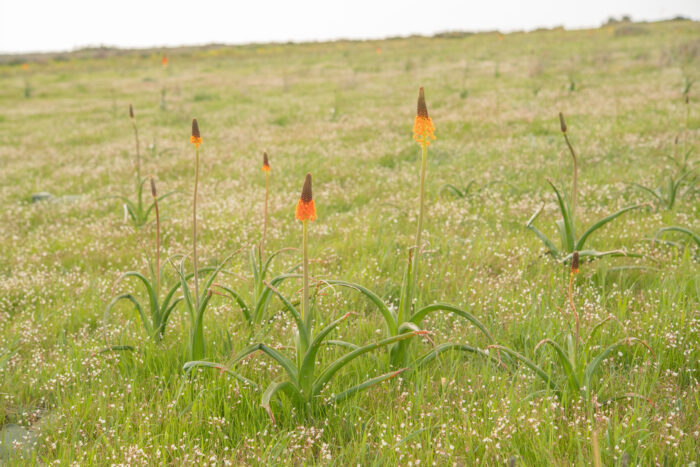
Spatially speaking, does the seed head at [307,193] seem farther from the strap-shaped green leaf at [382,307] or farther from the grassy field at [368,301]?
the grassy field at [368,301]

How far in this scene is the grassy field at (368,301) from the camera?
9.50 feet

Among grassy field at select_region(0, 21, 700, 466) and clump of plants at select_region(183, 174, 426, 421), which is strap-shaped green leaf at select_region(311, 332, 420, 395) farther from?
grassy field at select_region(0, 21, 700, 466)

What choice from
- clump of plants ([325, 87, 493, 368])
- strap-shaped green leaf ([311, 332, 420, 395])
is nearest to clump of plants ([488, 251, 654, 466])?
clump of plants ([325, 87, 493, 368])

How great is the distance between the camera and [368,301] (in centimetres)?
479

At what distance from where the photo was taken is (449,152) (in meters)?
10.9

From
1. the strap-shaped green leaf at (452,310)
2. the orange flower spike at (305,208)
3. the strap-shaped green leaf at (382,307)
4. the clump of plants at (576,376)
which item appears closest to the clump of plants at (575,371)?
the clump of plants at (576,376)

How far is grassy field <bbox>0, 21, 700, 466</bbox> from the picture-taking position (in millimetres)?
2895

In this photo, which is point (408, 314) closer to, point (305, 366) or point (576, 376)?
point (305, 366)

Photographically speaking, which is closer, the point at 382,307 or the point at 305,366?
the point at 305,366

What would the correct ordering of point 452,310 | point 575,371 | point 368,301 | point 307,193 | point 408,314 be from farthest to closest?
point 368,301 → point 408,314 → point 452,310 → point 575,371 → point 307,193

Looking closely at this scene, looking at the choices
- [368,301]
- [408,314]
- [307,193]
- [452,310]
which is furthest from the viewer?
[368,301]

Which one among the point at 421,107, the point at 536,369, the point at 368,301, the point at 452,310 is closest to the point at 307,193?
the point at 421,107

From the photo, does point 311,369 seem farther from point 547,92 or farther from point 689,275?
point 547,92

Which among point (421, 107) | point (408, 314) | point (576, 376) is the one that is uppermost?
point (421, 107)
